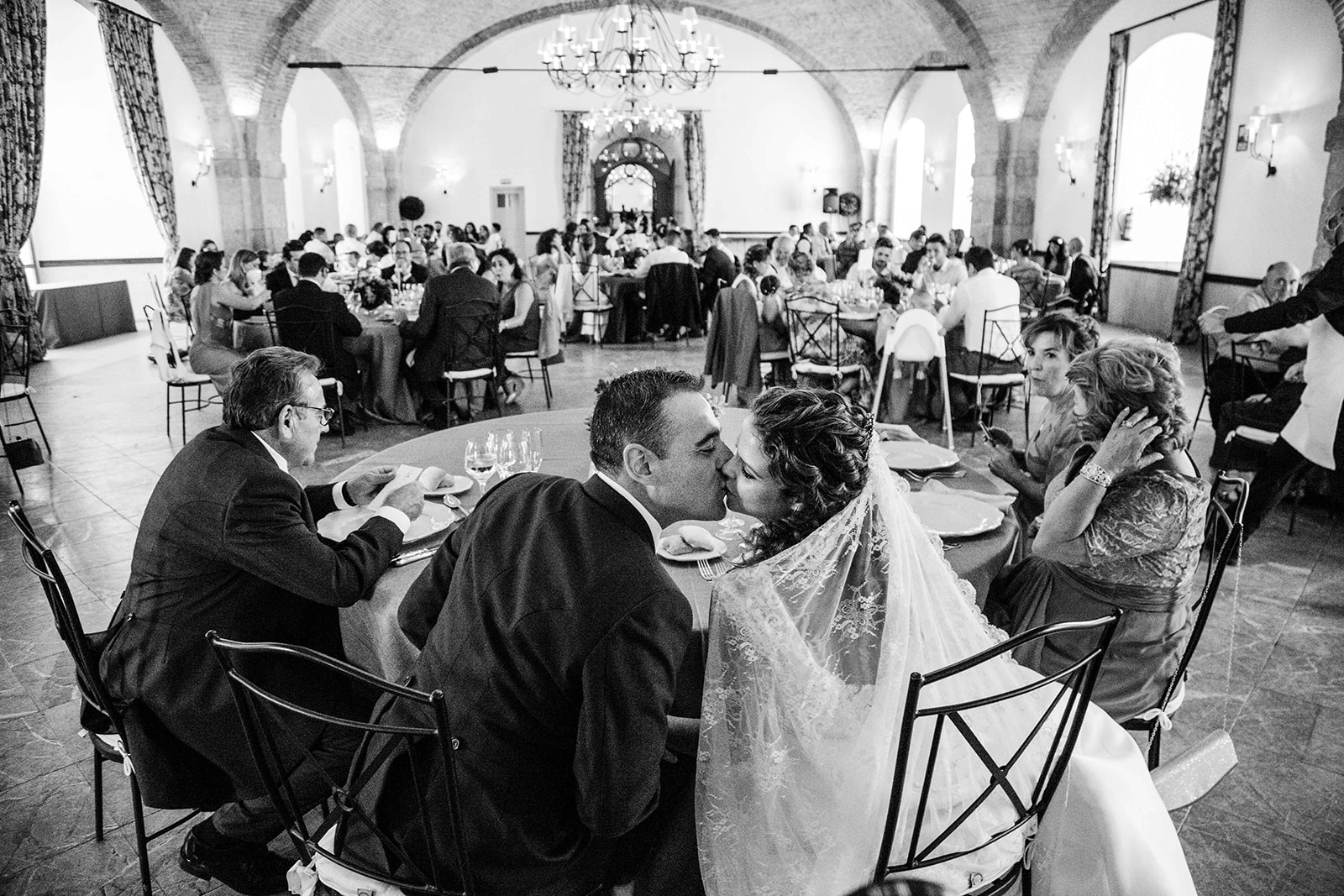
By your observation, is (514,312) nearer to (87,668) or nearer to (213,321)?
(213,321)

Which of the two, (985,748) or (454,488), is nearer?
(985,748)

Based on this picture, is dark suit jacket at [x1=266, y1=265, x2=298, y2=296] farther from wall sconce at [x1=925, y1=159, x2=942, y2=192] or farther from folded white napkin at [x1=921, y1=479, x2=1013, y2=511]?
wall sconce at [x1=925, y1=159, x2=942, y2=192]

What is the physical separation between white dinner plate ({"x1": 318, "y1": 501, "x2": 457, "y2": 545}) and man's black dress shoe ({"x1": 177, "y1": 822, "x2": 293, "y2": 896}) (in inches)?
27.8

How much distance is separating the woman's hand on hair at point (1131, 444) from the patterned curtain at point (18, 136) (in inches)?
363

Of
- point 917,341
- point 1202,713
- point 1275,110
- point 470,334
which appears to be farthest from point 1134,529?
point 1275,110

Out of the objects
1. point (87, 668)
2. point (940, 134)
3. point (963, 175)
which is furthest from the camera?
point (940, 134)

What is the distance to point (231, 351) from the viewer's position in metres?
5.89

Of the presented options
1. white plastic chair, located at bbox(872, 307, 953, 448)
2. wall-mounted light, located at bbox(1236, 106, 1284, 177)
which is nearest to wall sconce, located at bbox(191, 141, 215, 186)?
white plastic chair, located at bbox(872, 307, 953, 448)

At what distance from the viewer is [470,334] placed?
6070mm

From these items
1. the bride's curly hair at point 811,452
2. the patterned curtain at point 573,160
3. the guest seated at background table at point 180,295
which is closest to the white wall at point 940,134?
the patterned curtain at point 573,160

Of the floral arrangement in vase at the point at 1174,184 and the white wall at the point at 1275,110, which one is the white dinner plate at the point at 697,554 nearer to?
the white wall at the point at 1275,110

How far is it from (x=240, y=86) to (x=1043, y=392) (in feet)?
37.1

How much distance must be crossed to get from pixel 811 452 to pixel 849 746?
0.45 meters

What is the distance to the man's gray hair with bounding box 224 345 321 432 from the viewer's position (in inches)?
74.5
